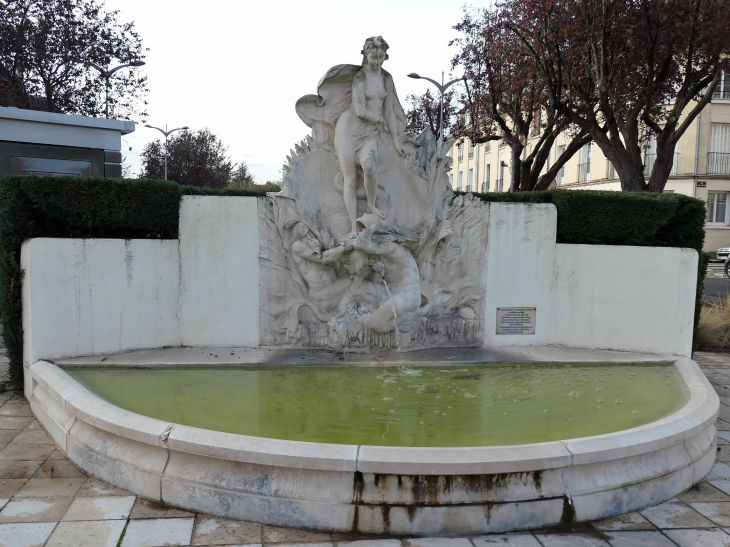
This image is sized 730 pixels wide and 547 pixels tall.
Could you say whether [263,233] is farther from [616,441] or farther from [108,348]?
[616,441]

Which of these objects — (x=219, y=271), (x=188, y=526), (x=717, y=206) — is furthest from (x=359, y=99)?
(x=717, y=206)

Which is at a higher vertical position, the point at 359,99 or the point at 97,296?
the point at 359,99

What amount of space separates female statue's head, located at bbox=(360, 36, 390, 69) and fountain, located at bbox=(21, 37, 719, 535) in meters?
0.02

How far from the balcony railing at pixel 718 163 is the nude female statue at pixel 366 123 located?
92.6ft

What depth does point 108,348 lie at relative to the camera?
671cm

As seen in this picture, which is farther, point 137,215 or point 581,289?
point 581,289

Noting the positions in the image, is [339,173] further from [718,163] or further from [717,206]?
[717,206]

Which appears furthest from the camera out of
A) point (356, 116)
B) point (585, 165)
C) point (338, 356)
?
point (585, 165)

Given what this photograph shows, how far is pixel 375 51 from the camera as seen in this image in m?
7.02

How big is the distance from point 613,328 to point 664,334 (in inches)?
23.8

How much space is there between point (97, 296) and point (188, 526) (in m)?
3.75

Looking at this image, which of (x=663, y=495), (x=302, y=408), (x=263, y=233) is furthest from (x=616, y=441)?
(x=263, y=233)

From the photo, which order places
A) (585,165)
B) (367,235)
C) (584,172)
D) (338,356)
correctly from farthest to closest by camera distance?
(584,172), (585,165), (367,235), (338,356)

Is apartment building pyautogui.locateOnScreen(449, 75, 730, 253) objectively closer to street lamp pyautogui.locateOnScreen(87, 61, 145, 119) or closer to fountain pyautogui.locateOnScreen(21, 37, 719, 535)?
street lamp pyautogui.locateOnScreen(87, 61, 145, 119)
